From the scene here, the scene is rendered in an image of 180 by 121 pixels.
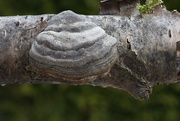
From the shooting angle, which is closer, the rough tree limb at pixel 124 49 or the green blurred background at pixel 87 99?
the rough tree limb at pixel 124 49

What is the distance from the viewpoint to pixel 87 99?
275cm

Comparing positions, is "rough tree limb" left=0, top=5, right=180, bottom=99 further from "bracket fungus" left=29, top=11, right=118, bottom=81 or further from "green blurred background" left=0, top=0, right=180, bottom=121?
"green blurred background" left=0, top=0, right=180, bottom=121

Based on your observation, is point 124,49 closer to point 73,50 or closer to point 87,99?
point 73,50

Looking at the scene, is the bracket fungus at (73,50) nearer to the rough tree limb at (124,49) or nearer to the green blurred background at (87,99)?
the rough tree limb at (124,49)

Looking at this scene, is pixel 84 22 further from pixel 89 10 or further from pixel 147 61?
pixel 89 10

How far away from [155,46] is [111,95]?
182 cm

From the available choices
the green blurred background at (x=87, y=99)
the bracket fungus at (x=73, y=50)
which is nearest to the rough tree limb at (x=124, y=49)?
the bracket fungus at (x=73, y=50)

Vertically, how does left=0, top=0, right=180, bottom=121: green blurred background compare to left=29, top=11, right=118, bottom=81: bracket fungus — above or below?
below

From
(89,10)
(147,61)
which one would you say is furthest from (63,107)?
(147,61)

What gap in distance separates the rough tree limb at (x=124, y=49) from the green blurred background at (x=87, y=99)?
1720 mm

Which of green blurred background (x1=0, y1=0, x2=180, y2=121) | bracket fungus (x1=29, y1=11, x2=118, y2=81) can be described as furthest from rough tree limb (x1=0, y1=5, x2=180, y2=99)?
green blurred background (x1=0, y1=0, x2=180, y2=121)

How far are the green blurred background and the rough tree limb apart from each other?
1.72m

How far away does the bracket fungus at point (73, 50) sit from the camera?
2.98 ft

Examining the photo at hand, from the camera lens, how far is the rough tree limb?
97 centimetres
